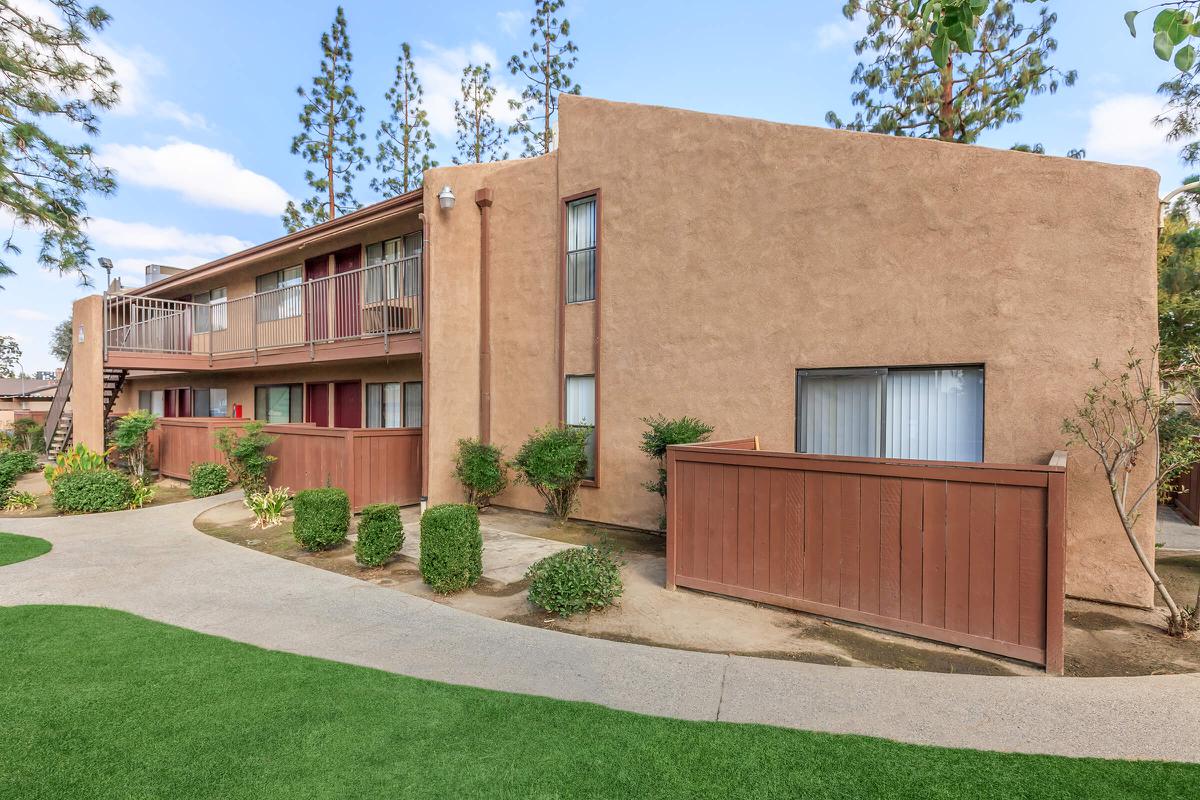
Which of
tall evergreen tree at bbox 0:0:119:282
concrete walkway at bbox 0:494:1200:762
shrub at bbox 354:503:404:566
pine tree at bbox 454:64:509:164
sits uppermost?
pine tree at bbox 454:64:509:164

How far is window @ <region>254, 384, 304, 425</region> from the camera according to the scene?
15.4 metres

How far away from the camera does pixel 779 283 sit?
745cm

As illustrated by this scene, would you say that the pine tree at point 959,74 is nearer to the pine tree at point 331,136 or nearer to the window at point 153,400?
the pine tree at point 331,136

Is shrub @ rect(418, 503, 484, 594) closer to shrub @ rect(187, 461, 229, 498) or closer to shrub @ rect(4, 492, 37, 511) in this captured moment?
shrub @ rect(187, 461, 229, 498)

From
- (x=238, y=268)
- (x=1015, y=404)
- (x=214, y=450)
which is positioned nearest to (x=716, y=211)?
(x=1015, y=404)

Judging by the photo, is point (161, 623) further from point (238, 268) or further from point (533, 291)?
point (238, 268)

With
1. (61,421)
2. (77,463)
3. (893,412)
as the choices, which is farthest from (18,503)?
(893,412)

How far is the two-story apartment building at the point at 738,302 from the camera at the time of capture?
Answer: 575 centimetres

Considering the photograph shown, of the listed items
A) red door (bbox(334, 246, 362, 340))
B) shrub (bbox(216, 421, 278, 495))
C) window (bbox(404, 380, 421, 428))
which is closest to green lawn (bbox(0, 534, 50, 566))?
shrub (bbox(216, 421, 278, 495))

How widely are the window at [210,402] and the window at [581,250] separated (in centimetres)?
1400

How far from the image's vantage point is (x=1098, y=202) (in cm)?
561

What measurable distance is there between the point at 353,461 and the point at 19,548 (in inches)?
171

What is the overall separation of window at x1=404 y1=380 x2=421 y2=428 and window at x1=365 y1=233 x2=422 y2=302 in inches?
76.2

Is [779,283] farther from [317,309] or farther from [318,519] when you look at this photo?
[317,309]
